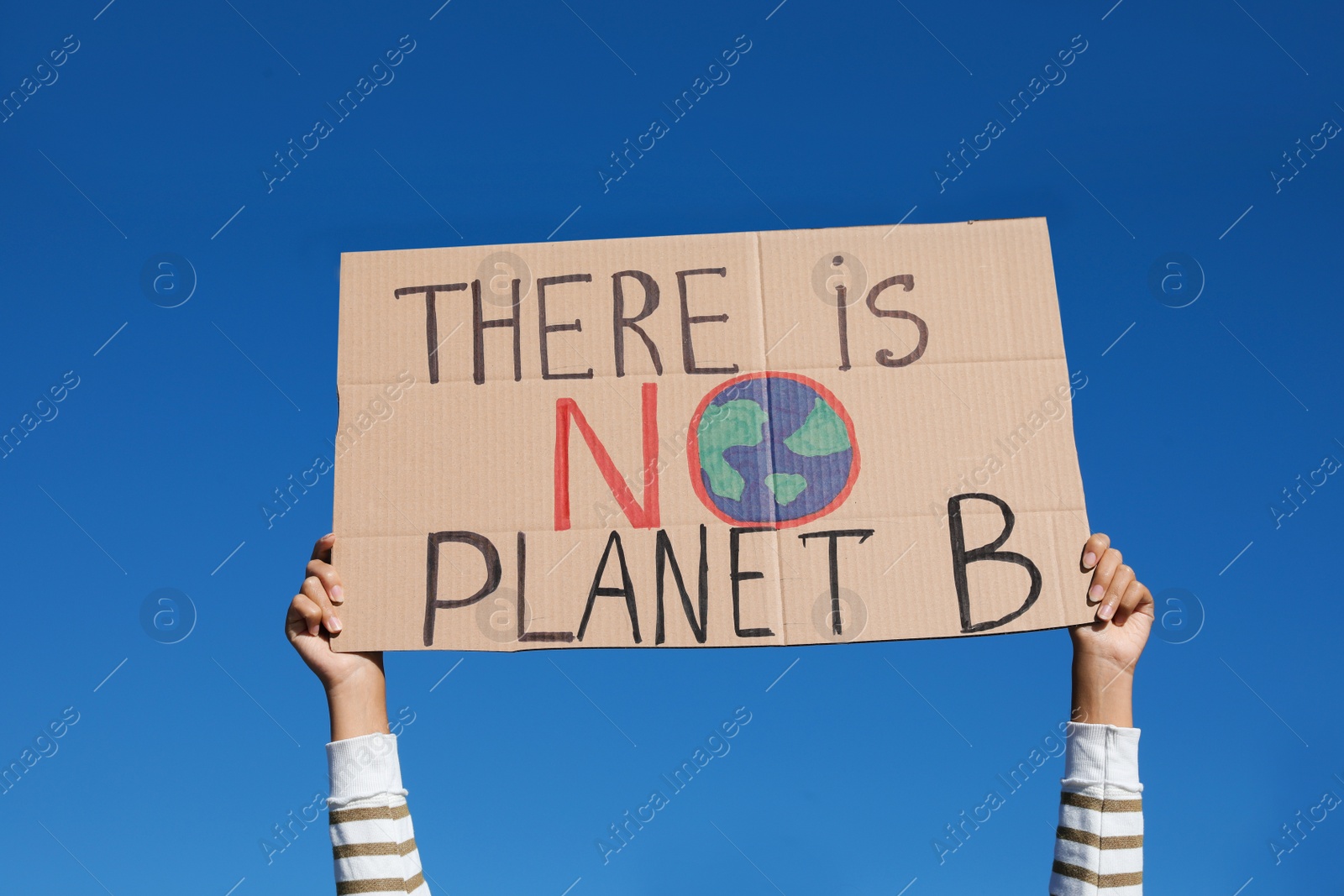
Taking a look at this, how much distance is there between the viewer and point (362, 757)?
2.06m

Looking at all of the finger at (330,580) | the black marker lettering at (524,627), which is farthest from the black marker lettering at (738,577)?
the finger at (330,580)

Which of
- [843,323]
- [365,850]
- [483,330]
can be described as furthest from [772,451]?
[365,850]

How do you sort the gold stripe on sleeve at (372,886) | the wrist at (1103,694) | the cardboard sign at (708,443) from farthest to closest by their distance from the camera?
the cardboard sign at (708,443)
the wrist at (1103,694)
the gold stripe on sleeve at (372,886)

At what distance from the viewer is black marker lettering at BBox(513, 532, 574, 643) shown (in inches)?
87.4

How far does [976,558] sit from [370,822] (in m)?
1.38

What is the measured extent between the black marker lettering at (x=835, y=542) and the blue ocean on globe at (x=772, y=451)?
0.06 m

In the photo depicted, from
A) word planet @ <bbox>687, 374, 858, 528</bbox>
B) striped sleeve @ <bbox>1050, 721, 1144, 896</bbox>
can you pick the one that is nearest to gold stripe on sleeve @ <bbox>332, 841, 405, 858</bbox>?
word planet @ <bbox>687, 374, 858, 528</bbox>

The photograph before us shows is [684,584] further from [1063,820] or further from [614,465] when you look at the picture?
[1063,820]

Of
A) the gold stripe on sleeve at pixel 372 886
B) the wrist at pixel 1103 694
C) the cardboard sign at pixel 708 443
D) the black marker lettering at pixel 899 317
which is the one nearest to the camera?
the gold stripe on sleeve at pixel 372 886

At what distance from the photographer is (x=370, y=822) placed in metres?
1.99

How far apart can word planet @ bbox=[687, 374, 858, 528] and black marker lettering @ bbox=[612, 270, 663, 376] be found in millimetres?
184

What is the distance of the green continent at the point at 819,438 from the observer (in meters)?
2.31

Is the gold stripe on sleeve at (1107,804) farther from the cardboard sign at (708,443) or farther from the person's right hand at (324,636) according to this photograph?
the person's right hand at (324,636)

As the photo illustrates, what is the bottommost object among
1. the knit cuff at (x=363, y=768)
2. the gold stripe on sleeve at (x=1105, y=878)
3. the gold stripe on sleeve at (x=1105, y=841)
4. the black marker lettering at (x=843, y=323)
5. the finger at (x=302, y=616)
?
the gold stripe on sleeve at (x=1105, y=878)
